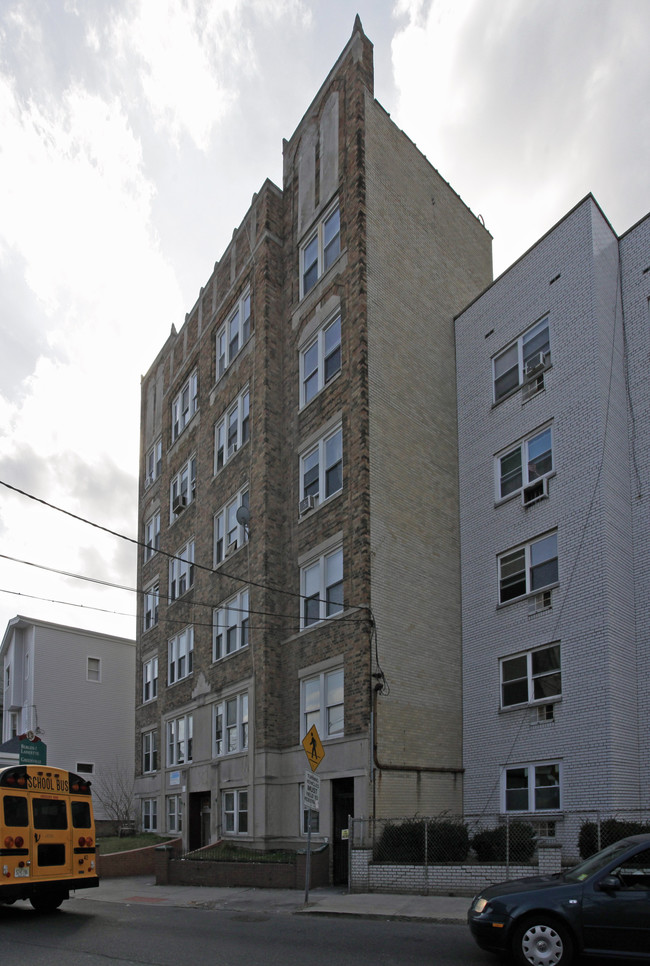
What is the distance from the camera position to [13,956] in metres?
11.1

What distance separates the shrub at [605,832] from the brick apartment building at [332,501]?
14.6 feet

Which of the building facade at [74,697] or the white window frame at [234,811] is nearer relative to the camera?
the white window frame at [234,811]

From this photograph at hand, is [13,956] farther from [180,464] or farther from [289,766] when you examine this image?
[180,464]

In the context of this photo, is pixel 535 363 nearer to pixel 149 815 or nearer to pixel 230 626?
pixel 230 626

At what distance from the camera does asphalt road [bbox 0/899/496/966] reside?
10453 millimetres

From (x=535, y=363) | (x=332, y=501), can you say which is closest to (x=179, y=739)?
(x=332, y=501)

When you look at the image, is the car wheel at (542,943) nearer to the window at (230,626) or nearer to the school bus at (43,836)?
the school bus at (43,836)

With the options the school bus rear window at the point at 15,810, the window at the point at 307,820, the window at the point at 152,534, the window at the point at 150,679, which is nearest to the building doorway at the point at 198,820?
the window at the point at 307,820

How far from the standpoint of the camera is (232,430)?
2777 centimetres

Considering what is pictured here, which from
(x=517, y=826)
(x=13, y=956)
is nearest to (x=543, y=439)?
(x=517, y=826)

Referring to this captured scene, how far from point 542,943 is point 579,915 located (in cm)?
50

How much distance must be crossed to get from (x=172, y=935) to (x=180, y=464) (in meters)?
21.3

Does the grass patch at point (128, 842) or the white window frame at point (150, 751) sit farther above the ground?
the white window frame at point (150, 751)

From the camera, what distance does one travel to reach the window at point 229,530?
25.9 meters
